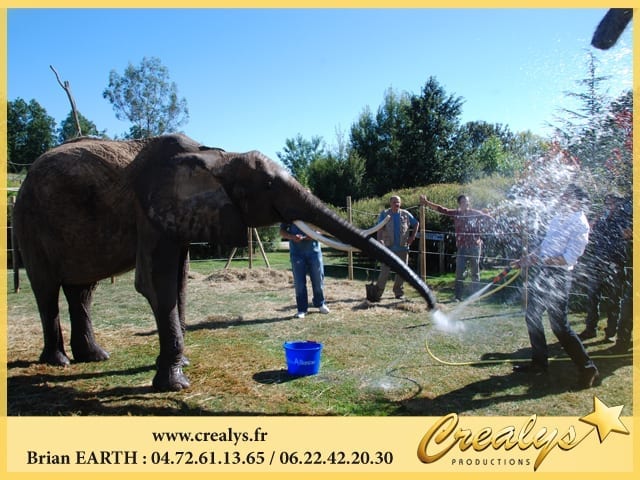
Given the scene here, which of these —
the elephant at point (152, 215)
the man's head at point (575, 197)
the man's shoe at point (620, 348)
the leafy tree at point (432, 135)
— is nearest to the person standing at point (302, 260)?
the elephant at point (152, 215)

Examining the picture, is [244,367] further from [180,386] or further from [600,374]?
[600,374]

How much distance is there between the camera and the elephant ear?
4.94 meters

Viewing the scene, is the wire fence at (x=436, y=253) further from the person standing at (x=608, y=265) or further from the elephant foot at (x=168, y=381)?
the elephant foot at (x=168, y=381)

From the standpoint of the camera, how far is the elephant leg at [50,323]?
19.8ft

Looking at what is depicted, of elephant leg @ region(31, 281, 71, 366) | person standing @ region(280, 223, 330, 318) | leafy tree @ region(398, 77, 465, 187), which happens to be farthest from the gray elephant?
leafy tree @ region(398, 77, 465, 187)

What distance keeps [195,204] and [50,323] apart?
280 centimetres

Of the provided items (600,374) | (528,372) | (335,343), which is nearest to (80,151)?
Result: (335,343)

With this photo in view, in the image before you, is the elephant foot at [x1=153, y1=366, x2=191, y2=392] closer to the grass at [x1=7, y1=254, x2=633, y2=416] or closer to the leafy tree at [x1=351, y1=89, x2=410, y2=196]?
the grass at [x1=7, y1=254, x2=633, y2=416]

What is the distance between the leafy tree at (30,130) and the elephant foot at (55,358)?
63580 mm

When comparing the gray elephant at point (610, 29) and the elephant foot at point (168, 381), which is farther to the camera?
the elephant foot at point (168, 381)

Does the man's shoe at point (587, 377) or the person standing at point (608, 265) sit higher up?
the person standing at point (608, 265)

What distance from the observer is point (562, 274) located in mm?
5141

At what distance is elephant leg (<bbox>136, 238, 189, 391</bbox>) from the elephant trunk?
141 cm

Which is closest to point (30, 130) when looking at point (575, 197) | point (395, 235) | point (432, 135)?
point (432, 135)
